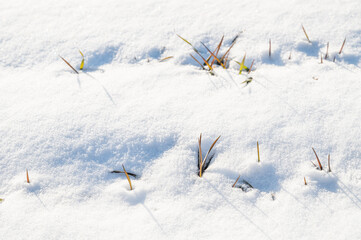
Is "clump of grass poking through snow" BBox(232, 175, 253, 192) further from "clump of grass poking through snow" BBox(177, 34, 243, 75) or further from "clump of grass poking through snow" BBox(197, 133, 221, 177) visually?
"clump of grass poking through snow" BBox(177, 34, 243, 75)

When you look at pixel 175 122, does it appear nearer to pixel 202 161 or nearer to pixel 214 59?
pixel 202 161

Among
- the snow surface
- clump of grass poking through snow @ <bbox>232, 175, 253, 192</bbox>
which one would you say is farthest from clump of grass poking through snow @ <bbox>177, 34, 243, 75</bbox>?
clump of grass poking through snow @ <bbox>232, 175, 253, 192</bbox>

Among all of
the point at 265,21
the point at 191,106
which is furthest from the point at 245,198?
the point at 265,21

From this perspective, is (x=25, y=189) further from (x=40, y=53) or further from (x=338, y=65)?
(x=338, y=65)

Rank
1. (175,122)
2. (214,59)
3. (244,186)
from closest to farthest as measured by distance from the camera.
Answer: (244,186), (175,122), (214,59)

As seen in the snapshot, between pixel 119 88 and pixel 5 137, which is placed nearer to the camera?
pixel 5 137

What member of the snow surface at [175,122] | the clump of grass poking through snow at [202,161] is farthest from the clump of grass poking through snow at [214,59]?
the clump of grass poking through snow at [202,161]

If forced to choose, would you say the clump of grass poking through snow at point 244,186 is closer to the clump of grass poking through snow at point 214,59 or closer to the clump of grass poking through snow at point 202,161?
the clump of grass poking through snow at point 202,161

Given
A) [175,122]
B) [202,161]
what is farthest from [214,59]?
[202,161]
